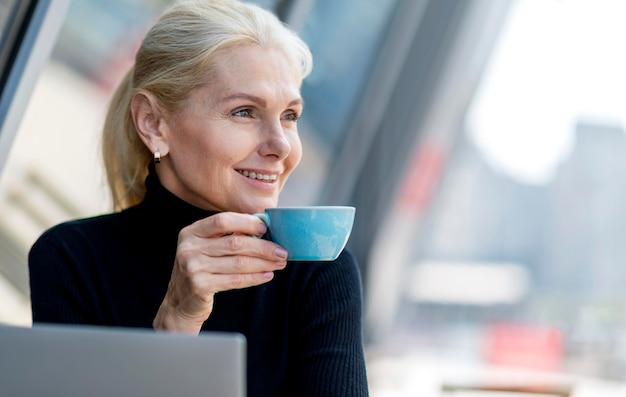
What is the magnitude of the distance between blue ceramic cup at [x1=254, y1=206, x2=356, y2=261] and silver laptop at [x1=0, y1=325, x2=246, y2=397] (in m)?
0.34

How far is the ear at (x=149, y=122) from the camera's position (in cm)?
136

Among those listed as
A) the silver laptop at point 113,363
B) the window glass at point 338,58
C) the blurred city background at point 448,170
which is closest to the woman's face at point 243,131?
the blurred city background at point 448,170

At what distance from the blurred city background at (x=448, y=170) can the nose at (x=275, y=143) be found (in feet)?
1.48

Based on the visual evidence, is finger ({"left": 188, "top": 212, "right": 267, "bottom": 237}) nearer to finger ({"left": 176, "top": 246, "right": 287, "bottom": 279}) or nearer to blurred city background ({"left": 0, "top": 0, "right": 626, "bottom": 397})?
finger ({"left": 176, "top": 246, "right": 287, "bottom": 279})

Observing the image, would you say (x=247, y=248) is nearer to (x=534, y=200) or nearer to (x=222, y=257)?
(x=222, y=257)

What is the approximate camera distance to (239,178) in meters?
1.28

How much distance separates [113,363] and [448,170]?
619 cm

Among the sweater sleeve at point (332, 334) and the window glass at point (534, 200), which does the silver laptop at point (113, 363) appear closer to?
the sweater sleeve at point (332, 334)

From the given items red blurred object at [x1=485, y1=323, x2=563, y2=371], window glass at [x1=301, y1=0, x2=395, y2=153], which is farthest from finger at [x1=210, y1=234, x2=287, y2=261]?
red blurred object at [x1=485, y1=323, x2=563, y2=371]

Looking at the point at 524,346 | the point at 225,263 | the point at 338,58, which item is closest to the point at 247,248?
the point at 225,263

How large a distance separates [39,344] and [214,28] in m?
0.75

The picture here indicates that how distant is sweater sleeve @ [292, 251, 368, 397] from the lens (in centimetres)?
117

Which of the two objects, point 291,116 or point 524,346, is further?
point 524,346

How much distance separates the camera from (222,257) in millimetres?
1038
